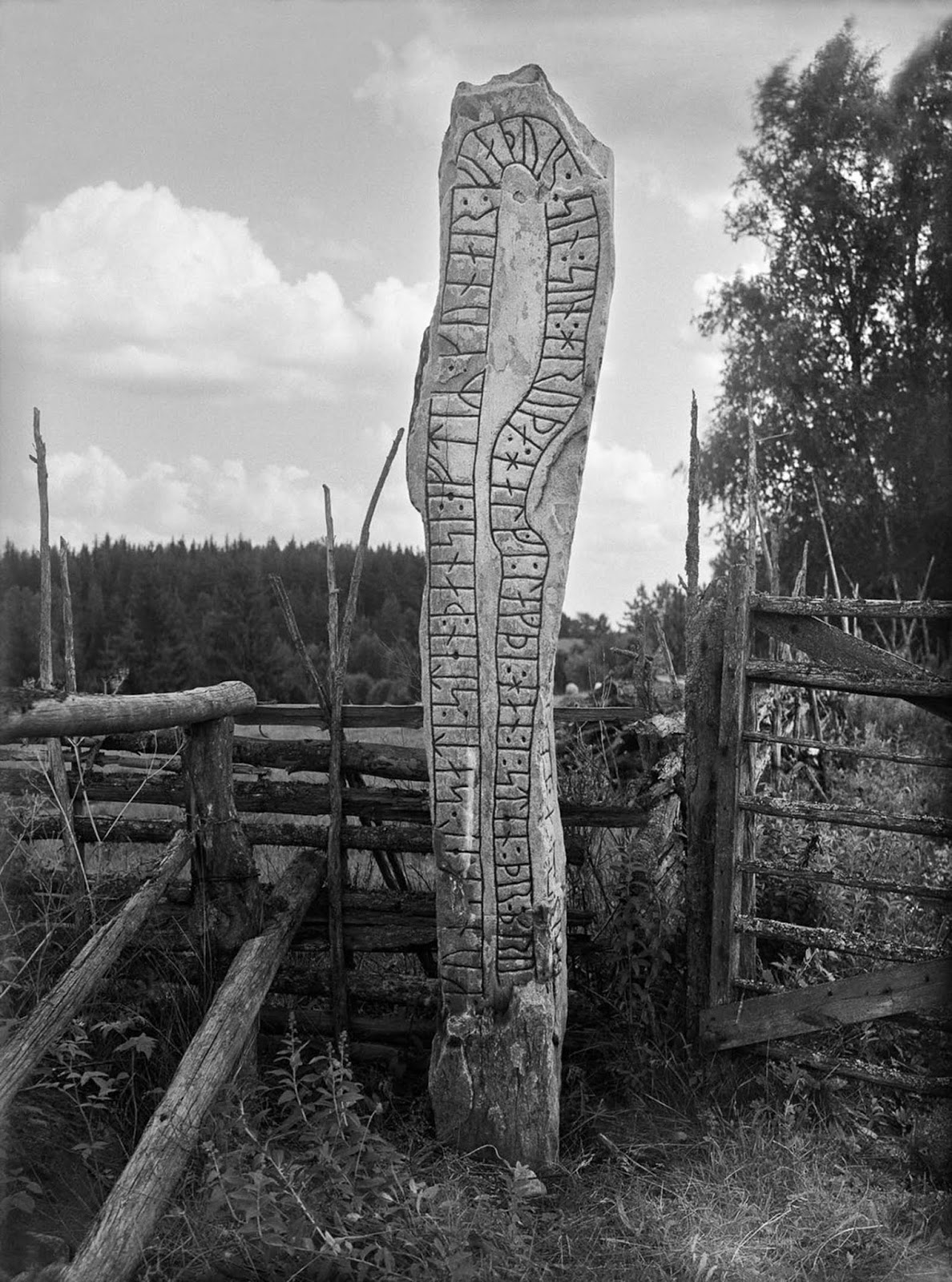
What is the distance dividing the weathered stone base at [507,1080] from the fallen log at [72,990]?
1.00 m

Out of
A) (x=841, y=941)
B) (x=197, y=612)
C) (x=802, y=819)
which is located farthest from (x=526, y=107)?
(x=197, y=612)

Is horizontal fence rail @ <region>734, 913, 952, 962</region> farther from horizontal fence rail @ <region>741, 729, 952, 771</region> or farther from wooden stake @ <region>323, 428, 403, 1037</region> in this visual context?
wooden stake @ <region>323, 428, 403, 1037</region>

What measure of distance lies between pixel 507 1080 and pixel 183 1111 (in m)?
1.00

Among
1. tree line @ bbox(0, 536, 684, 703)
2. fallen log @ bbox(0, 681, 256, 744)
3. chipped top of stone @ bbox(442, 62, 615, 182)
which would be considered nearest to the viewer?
fallen log @ bbox(0, 681, 256, 744)

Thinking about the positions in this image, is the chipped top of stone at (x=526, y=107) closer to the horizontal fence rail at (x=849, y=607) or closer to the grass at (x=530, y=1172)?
the horizontal fence rail at (x=849, y=607)

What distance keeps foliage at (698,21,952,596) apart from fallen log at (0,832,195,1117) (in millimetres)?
12787

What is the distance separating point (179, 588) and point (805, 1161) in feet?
32.7

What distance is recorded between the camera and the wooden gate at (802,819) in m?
3.81

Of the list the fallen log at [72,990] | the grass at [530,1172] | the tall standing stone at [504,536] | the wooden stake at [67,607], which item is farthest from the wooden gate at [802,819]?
the wooden stake at [67,607]

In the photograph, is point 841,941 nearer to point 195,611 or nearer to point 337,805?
point 337,805

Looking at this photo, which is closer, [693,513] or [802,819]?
[802,819]

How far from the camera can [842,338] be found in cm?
1680

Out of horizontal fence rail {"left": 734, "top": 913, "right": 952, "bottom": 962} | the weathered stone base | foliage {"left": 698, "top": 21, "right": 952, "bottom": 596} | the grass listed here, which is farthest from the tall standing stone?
foliage {"left": 698, "top": 21, "right": 952, "bottom": 596}

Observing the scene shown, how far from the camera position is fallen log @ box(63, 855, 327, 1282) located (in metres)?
2.89
